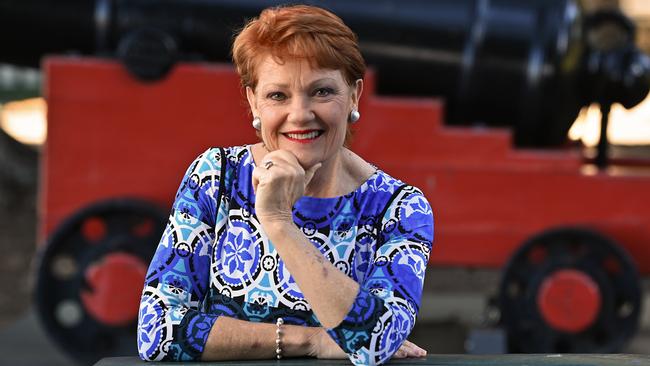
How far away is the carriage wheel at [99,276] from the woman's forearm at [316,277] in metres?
3.17

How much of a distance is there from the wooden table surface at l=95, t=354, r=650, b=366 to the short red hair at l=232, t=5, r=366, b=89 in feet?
1.60

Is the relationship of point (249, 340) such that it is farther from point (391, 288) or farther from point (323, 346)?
point (391, 288)

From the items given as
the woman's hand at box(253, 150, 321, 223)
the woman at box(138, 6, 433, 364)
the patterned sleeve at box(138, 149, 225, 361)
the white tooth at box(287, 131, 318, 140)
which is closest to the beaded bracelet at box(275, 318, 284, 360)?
the woman at box(138, 6, 433, 364)

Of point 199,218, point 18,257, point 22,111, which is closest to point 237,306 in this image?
point 199,218

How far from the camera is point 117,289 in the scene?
4902 mm

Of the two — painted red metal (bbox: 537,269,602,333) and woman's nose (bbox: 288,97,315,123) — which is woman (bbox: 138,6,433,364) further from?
painted red metal (bbox: 537,269,602,333)

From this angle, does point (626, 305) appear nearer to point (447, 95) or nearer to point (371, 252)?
point (447, 95)

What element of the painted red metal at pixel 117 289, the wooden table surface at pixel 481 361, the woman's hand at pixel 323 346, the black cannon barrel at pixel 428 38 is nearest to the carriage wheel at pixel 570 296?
the black cannon barrel at pixel 428 38

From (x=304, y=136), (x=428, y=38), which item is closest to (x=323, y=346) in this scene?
(x=304, y=136)

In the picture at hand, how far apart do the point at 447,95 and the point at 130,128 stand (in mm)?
1501

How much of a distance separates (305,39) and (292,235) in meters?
0.32

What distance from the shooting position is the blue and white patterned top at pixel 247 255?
1.92 meters

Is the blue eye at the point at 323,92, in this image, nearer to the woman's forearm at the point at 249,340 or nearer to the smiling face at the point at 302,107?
the smiling face at the point at 302,107

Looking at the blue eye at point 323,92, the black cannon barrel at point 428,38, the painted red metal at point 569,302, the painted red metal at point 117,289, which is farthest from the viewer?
the black cannon barrel at point 428,38
